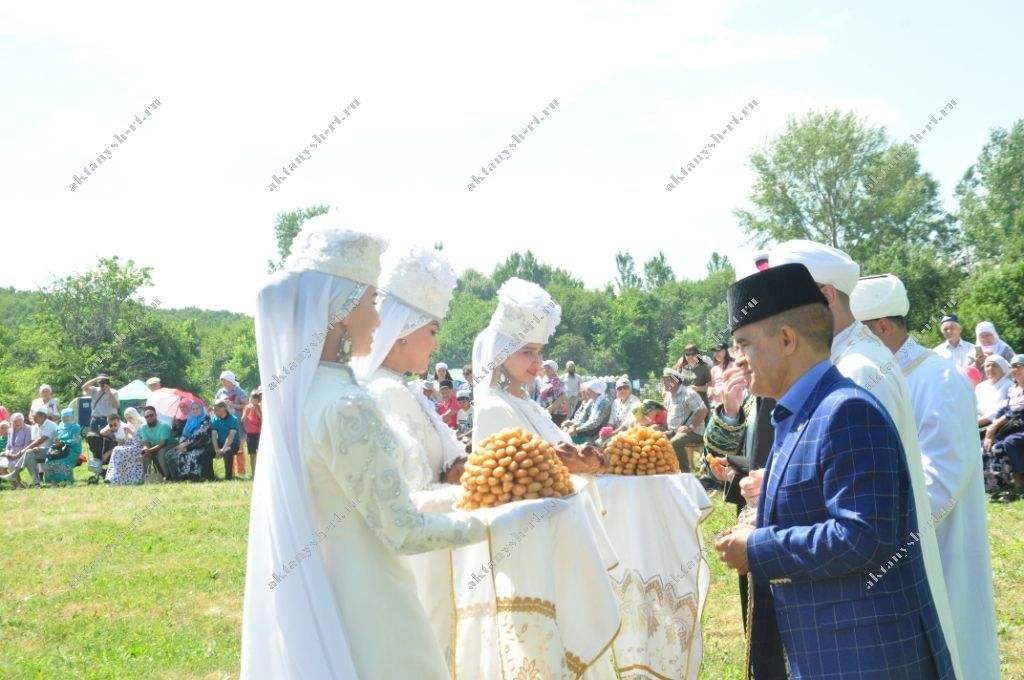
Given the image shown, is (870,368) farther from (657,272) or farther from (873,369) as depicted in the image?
(657,272)

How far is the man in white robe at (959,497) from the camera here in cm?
397

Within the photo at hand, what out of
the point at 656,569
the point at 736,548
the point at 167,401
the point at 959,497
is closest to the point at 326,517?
the point at 736,548

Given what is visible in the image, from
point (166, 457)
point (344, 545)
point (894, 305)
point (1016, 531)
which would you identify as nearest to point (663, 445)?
point (894, 305)

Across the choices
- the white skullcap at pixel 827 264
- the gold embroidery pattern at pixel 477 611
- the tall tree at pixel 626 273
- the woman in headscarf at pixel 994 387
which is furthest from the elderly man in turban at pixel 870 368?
the tall tree at pixel 626 273

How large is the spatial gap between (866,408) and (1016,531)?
8716 mm

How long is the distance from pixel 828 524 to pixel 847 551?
0.28 feet

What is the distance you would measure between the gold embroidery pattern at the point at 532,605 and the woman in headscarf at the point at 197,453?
16514mm

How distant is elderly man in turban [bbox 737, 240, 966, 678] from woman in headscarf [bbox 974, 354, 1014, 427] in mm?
10533

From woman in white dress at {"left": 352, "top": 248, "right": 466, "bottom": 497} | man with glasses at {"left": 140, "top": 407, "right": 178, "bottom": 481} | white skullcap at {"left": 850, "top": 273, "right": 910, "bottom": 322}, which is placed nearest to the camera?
white skullcap at {"left": 850, "top": 273, "right": 910, "bottom": 322}

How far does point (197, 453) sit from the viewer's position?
64.0ft

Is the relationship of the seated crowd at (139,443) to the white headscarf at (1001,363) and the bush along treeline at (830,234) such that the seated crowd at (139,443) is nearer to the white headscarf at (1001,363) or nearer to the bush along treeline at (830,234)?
the white headscarf at (1001,363)

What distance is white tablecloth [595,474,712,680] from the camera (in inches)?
234

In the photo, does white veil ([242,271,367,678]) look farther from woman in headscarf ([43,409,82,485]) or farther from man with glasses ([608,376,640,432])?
woman in headscarf ([43,409,82,485])

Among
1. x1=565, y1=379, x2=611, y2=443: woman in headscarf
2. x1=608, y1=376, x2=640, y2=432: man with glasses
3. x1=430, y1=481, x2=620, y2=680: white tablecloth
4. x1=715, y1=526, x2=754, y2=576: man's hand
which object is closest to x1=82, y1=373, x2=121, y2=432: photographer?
x1=565, y1=379, x2=611, y2=443: woman in headscarf
